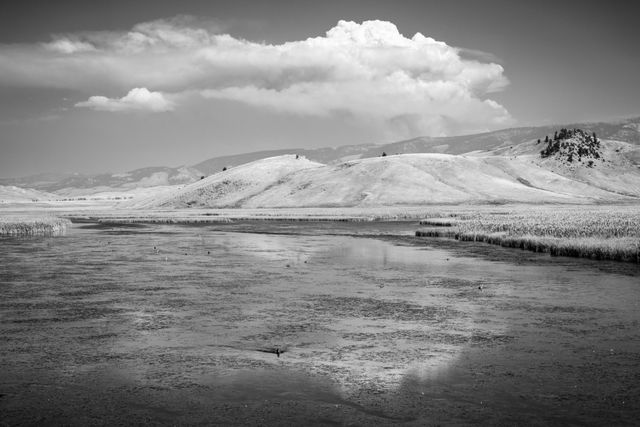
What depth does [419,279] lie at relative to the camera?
3606 centimetres

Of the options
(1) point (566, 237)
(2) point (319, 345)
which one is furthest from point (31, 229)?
(2) point (319, 345)

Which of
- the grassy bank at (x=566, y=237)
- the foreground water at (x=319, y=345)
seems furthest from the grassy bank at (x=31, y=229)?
the grassy bank at (x=566, y=237)

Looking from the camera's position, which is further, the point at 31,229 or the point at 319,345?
the point at 31,229

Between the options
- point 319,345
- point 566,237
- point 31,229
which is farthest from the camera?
point 31,229

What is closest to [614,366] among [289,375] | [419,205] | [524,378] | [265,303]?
[524,378]

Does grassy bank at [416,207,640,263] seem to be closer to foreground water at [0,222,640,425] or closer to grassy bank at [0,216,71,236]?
foreground water at [0,222,640,425]

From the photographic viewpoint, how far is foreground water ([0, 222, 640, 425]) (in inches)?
564

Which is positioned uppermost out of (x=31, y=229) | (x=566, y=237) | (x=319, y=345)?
(x=31, y=229)

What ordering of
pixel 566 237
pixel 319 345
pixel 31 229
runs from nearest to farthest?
pixel 319 345 < pixel 566 237 < pixel 31 229

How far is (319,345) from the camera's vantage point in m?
20.0

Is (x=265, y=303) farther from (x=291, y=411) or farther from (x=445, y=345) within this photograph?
(x=291, y=411)

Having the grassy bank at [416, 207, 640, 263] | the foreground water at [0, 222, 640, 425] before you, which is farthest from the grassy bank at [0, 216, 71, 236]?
the grassy bank at [416, 207, 640, 263]

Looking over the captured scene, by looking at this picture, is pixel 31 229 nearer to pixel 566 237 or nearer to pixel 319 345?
pixel 566 237

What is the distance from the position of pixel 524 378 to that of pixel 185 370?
9215 millimetres
